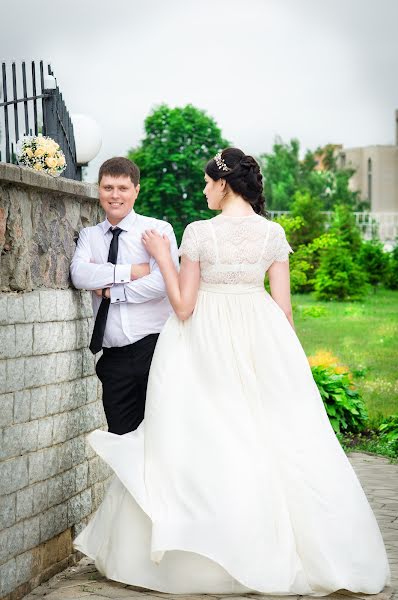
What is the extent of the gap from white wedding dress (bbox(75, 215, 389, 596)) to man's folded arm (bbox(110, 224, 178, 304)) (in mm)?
252

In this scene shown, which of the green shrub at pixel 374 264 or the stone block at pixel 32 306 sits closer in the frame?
the stone block at pixel 32 306

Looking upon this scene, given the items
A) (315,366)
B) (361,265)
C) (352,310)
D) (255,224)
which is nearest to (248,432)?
(255,224)

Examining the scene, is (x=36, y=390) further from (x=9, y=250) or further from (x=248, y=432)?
(x=248, y=432)

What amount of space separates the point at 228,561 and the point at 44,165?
2405 millimetres

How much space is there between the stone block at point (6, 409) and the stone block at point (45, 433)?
397 mm

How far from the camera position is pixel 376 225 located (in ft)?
169

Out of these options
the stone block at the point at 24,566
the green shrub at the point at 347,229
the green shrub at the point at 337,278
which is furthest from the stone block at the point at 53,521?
the green shrub at the point at 347,229

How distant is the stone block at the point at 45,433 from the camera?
5551 millimetres

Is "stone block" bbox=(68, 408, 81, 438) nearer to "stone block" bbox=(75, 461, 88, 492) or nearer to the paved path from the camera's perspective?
"stone block" bbox=(75, 461, 88, 492)

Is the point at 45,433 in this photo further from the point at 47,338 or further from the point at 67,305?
the point at 67,305

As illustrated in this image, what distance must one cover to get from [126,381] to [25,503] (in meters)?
0.85

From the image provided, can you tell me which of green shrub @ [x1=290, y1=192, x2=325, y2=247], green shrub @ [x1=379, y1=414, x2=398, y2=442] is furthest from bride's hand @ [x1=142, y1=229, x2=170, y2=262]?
green shrub @ [x1=290, y1=192, x2=325, y2=247]

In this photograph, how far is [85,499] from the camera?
6.38m

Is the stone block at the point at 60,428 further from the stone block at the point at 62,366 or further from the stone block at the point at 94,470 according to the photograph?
the stone block at the point at 94,470
